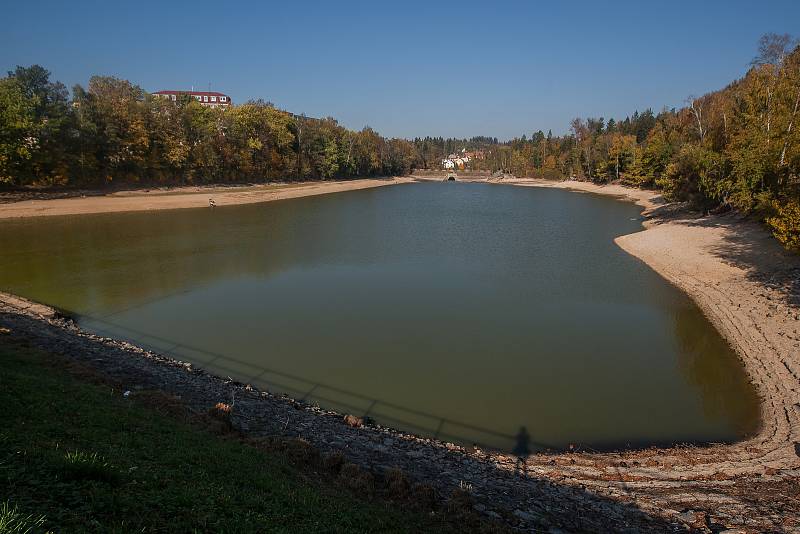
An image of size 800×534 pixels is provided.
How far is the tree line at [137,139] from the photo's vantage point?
155 feet

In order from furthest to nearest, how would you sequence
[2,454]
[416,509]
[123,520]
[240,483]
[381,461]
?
1. [381,461]
2. [416,509]
3. [240,483]
4. [2,454]
5. [123,520]

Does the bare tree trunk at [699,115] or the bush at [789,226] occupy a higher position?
the bare tree trunk at [699,115]

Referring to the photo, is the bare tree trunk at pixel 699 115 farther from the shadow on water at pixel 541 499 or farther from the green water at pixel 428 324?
the shadow on water at pixel 541 499

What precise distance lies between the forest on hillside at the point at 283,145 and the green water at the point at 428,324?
9.37 meters

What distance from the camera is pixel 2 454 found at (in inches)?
199

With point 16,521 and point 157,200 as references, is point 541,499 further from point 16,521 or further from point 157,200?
point 157,200

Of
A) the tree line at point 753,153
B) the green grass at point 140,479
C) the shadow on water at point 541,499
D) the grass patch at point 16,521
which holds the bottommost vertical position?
the shadow on water at point 541,499

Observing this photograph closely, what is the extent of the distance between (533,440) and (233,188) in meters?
68.9

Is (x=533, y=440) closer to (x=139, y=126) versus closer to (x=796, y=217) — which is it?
(x=796, y=217)

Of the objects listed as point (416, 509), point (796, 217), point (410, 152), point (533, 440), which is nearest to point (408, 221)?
point (796, 217)

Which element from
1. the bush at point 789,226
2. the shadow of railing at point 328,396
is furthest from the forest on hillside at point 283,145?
the shadow of railing at point 328,396

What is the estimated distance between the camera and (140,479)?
17.9 feet

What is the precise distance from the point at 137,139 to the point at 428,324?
55.1 m

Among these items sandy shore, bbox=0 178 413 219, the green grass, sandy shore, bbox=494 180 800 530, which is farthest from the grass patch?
sandy shore, bbox=0 178 413 219
